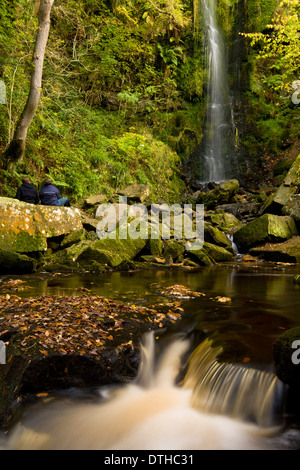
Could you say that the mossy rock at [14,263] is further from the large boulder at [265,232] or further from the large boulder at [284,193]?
the large boulder at [284,193]

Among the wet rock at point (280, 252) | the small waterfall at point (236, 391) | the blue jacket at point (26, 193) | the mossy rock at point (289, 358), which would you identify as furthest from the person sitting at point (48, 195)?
the mossy rock at point (289, 358)

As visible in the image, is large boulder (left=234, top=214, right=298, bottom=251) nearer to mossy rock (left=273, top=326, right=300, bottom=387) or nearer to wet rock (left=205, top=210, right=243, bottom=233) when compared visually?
wet rock (left=205, top=210, right=243, bottom=233)

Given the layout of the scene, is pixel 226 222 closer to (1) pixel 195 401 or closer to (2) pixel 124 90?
(2) pixel 124 90

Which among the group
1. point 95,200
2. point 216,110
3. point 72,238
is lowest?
point 72,238

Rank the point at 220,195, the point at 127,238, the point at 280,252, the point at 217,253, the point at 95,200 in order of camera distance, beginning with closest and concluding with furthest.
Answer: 1. the point at 127,238
2. the point at 280,252
3. the point at 217,253
4. the point at 95,200
5. the point at 220,195

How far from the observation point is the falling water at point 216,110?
741 inches

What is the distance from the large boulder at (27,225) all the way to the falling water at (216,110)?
1171 cm

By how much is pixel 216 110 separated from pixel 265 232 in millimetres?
11632

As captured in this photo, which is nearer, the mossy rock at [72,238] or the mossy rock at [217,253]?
the mossy rock at [72,238]

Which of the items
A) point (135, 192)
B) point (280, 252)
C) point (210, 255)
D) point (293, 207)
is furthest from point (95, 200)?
point (293, 207)

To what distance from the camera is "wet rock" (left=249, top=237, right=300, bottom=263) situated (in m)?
10.0

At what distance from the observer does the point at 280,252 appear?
33.1ft

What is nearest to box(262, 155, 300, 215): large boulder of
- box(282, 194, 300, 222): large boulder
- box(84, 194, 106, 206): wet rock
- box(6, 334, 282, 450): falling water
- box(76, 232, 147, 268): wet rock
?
box(282, 194, 300, 222): large boulder
